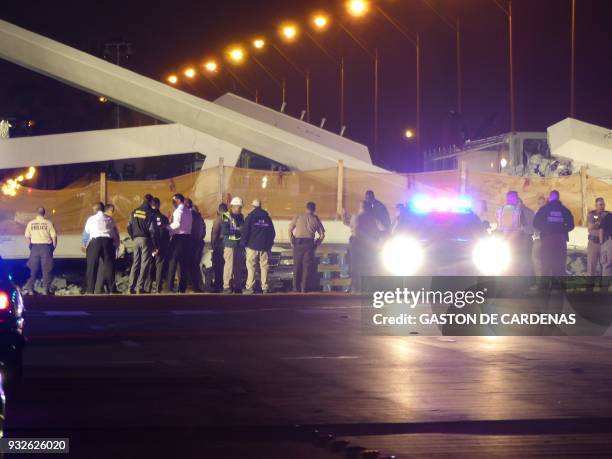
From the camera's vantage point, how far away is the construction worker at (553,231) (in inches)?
895

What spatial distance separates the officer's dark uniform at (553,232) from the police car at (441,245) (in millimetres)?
2761

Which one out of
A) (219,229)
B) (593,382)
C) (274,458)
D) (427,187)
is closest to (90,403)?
(274,458)

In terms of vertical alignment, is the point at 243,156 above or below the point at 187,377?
above

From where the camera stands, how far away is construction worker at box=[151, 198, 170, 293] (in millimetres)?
23250

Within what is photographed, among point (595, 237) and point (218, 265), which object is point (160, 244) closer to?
point (218, 265)

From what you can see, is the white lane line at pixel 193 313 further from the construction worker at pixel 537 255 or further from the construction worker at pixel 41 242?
the construction worker at pixel 537 255

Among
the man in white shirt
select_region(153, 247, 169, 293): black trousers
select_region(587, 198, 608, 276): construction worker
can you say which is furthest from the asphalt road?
select_region(587, 198, 608, 276): construction worker

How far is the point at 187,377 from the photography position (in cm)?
1113

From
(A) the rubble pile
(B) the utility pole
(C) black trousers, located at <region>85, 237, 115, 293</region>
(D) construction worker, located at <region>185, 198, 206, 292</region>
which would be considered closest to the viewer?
(C) black trousers, located at <region>85, 237, 115, 293</region>

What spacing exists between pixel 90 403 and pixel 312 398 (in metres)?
1.77

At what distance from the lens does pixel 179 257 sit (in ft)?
77.8

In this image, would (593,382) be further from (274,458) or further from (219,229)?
(219,229)

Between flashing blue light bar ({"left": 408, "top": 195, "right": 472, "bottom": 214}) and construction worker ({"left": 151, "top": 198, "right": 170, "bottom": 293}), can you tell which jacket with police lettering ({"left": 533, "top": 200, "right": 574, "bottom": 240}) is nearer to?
flashing blue light bar ({"left": 408, "top": 195, "right": 472, "bottom": 214})

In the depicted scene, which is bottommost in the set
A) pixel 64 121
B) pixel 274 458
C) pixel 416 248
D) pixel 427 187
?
pixel 274 458
